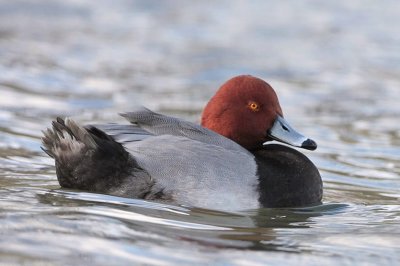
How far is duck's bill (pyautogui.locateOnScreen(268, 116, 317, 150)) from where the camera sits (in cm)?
673

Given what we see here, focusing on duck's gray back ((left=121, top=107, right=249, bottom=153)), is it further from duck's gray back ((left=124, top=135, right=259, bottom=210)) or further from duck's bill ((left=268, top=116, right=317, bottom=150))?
duck's bill ((left=268, top=116, right=317, bottom=150))

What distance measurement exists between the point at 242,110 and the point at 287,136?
0.36m

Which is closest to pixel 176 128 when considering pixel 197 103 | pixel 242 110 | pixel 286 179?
Result: pixel 242 110

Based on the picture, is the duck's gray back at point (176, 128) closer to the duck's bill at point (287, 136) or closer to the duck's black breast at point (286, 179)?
Answer: the duck's black breast at point (286, 179)

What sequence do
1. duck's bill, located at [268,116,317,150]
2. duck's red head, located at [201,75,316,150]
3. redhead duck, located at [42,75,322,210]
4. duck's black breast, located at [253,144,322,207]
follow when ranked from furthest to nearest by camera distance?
duck's red head, located at [201,75,316,150], duck's bill, located at [268,116,317,150], duck's black breast, located at [253,144,322,207], redhead duck, located at [42,75,322,210]

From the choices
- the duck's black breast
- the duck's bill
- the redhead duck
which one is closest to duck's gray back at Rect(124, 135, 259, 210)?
the redhead duck

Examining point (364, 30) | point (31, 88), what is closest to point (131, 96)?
point (31, 88)

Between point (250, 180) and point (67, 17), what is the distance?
10929 millimetres

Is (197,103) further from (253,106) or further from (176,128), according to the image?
(176,128)

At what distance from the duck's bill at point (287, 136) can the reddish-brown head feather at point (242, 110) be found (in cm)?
4

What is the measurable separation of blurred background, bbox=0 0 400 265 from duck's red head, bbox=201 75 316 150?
660 mm

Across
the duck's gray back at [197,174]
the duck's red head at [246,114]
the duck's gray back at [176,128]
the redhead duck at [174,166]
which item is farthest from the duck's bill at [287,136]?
the duck's gray back at [197,174]

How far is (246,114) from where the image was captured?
6.84 metres

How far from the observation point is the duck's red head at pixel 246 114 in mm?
6828
